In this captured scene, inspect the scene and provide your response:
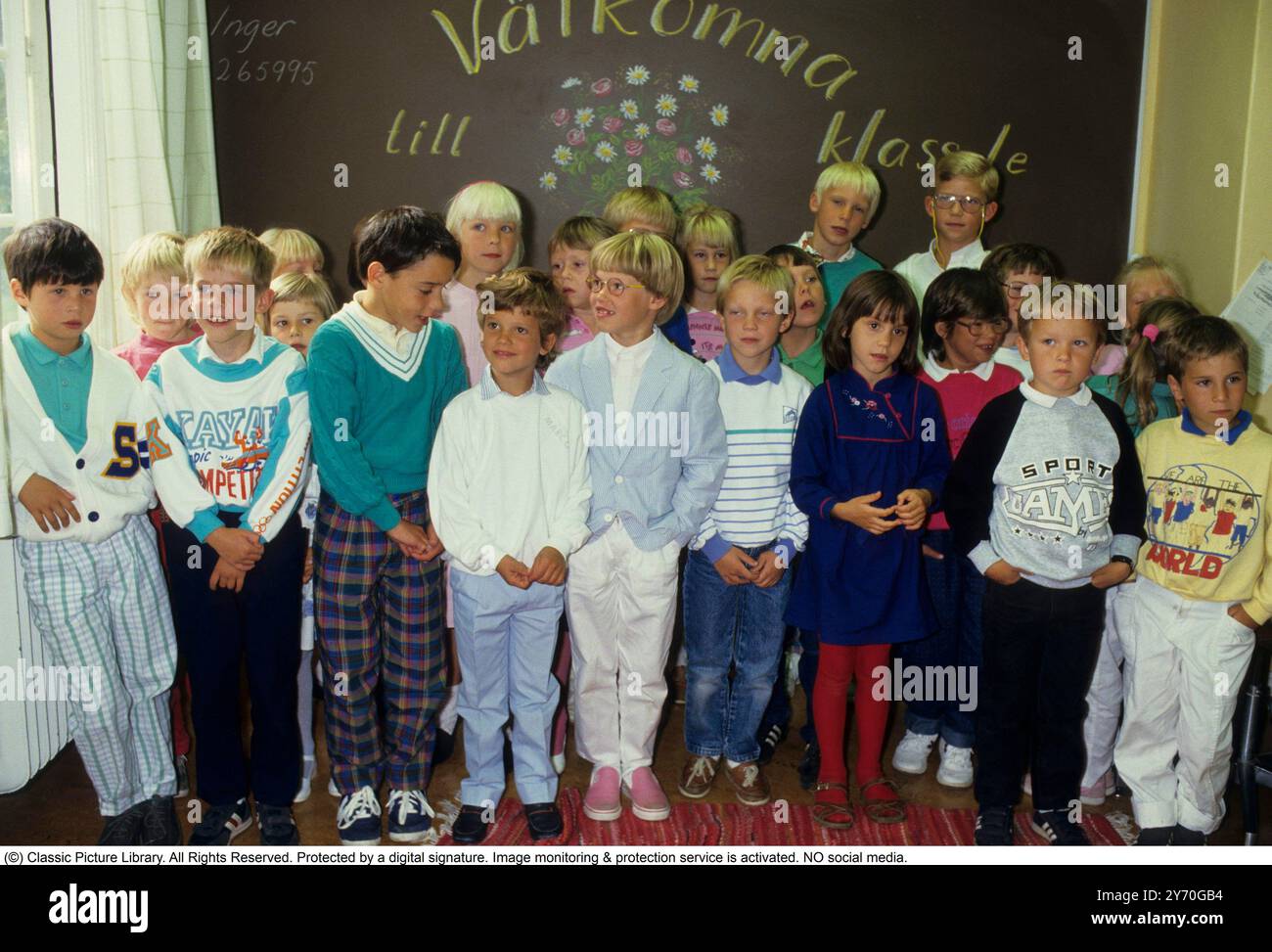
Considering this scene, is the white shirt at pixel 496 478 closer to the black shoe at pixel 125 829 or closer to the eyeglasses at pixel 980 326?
the black shoe at pixel 125 829

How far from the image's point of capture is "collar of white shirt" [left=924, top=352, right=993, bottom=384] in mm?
2695

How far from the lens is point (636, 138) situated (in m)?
3.73

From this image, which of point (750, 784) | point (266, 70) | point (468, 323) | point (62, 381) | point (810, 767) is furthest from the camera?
point (266, 70)

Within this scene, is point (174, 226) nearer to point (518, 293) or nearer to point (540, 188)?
point (540, 188)

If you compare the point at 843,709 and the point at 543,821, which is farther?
the point at 843,709

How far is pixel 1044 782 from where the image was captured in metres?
2.49

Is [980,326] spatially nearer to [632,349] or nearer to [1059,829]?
[632,349]

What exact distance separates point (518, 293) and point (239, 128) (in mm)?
1920

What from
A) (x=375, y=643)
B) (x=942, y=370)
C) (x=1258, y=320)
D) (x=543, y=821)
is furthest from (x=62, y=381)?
(x=1258, y=320)

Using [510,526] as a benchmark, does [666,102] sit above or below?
above

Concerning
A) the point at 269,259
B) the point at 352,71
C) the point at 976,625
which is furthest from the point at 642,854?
the point at 352,71

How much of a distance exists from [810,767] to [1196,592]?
963 mm

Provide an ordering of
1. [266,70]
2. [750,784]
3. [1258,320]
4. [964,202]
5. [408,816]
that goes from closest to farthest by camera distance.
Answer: [408,816] < [750,784] < [1258,320] < [964,202] < [266,70]

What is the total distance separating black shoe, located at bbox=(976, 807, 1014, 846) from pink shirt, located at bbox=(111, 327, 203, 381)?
2.07m
